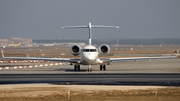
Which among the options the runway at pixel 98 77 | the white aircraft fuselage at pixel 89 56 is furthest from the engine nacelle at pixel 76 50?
the runway at pixel 98 77

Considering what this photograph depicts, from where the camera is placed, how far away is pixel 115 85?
35375 millimetres

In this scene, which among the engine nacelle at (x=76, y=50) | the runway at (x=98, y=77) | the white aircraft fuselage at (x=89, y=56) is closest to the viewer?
the runway at (x=98, y=77)

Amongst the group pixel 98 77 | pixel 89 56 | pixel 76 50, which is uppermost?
pixel 76 50

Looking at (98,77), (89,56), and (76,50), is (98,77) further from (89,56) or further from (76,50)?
(76,50)

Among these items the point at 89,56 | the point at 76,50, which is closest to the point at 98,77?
the point at 89,56

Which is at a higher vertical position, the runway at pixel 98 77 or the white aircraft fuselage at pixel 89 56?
the white aircraft fuselage at pixel 89 56

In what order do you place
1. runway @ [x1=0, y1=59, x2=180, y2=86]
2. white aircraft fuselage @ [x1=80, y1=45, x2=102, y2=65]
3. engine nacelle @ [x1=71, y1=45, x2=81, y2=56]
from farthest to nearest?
engine nacelle @ [x1=71, y1=45, x2=81, y2=56] → white aircraft fuselage @ [x1=80, y1=45, x2=102, y2=65] → runway @ [x1=0, y1=59, x2=180, y2=86]

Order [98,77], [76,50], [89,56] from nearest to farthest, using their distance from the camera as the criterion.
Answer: [98,77] → [89,56] → [76,50]

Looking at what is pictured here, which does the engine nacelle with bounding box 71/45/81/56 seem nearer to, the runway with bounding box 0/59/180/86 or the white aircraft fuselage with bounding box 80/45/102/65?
the white aircraft fuselage with bounding box 80/45/102/65

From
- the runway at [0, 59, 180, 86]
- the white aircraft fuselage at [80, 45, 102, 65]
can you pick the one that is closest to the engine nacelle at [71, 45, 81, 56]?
the white aircraft fuselage at [80, 45, 102, 65]

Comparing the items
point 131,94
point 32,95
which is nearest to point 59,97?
point 32,95

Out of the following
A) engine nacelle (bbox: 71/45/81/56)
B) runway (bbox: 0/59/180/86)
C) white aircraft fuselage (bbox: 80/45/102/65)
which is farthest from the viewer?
engine nacelle (bbox: 71/45/81/56)

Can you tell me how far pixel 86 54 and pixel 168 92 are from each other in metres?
22.4

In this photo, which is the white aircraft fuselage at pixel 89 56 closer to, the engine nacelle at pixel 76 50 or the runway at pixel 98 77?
the engine nacelle at pixel 76 50
